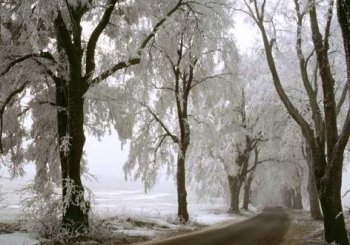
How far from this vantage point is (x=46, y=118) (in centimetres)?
1456

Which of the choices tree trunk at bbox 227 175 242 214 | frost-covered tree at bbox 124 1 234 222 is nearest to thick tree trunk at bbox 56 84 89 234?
frost-covered tree at bbox 124 1 234 222

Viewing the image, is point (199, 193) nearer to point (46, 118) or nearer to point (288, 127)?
point (288, 127)

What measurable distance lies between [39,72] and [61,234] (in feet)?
16.5

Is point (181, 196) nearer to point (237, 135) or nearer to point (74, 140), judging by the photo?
point (74, 140)

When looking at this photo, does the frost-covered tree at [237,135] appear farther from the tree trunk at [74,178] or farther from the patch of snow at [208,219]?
the tree trunk at [74,178]

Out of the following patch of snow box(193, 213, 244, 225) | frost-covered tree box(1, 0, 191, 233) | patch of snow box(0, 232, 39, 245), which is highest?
frost-covered tree box(1, 0, 191, 233)

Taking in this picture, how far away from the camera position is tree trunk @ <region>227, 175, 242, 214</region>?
1263 inches

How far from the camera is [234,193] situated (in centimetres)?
3325

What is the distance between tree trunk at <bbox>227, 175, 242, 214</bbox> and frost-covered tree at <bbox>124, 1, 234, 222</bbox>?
974 cm

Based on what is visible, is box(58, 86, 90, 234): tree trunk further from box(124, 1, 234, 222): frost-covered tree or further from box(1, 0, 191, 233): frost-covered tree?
box(124, 1, 234, 222): frost-covered tree

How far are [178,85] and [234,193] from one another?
15.8 metres

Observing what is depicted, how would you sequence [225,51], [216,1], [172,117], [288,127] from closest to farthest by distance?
[216,1] < [225,51] < [172,117] < [288,127]

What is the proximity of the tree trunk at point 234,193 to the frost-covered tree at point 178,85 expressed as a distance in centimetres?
974

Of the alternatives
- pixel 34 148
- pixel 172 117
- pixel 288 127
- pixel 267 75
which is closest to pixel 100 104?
pixel 34 148
